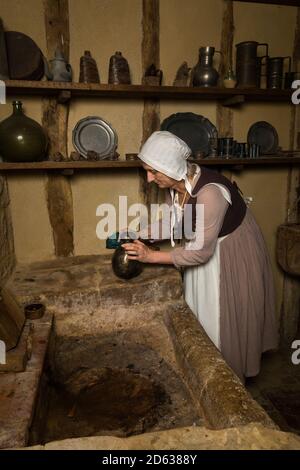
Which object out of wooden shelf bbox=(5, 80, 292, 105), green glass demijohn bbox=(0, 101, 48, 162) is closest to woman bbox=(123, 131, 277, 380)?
wooden shelf bbox=(5, 80, 292, 105)

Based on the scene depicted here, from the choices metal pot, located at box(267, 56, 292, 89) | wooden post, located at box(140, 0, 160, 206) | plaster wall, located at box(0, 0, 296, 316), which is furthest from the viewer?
metal pot, located at box(267, 56, 292, 89)

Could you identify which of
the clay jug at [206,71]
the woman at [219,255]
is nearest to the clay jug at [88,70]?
the clay jug at [206,71]

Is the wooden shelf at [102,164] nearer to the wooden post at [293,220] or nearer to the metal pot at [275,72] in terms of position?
the wooden post at [293,220]

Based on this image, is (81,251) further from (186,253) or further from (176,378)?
(176,378)

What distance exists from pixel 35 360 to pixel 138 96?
2021mm

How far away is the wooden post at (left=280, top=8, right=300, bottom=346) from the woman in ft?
4.38

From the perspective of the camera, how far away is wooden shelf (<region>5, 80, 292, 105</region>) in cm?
222

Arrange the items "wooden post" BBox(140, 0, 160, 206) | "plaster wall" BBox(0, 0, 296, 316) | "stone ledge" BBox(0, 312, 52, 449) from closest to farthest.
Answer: "stone ledge" BBox(0, 312, 52, 449) → "plaster wall" BBox(0, 0, 296, 316) → "wooden post" BBox(140, 0, 160, 206)

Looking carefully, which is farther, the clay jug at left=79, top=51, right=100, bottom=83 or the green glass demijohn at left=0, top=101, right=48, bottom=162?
the clay jug at left=79, top=51, right=100, bottom=83

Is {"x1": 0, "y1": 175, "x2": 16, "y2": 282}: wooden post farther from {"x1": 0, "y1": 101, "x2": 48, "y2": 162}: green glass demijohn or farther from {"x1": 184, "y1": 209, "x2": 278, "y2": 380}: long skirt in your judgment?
{"x1": 184, "y1": 209, "x2": 278, "y2": 380}: long skirt

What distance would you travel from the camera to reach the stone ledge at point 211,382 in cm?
116

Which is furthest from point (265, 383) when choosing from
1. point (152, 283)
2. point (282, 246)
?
point (152, 283)

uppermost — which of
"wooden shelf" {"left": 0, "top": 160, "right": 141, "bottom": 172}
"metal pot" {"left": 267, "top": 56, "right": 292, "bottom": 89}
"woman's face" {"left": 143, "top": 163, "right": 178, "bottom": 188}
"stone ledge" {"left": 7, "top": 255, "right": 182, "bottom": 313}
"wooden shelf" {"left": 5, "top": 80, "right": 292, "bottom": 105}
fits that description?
"metal pot" {"left": 267, "top": 56, "right": 292, "bottom": 89}

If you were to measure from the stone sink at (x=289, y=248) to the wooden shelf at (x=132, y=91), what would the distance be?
1138 mm
